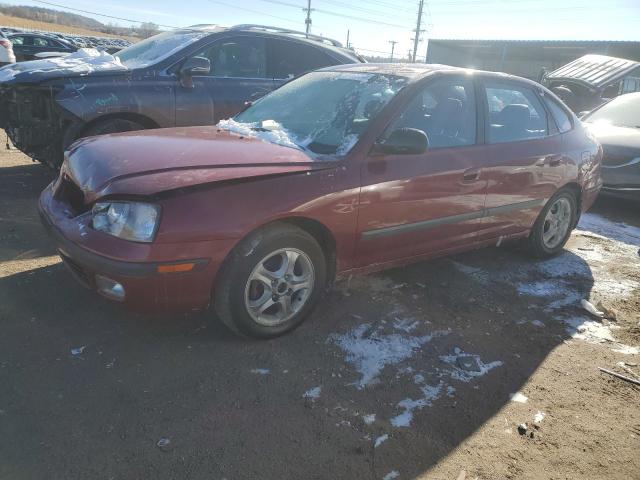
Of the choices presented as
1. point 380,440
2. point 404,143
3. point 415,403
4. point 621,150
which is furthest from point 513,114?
point 621,150

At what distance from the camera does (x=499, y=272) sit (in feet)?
14.6

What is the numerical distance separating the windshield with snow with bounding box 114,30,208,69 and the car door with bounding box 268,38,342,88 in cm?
88

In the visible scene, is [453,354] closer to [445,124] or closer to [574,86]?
[445,124]

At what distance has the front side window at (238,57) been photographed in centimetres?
579

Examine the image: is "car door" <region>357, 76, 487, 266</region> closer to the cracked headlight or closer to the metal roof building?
the cracked headlight

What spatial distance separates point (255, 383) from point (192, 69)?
12.6 ft

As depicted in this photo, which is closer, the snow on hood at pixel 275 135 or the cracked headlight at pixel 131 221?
the cracked headlight at pixel 131 221

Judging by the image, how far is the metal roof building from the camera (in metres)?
30.3

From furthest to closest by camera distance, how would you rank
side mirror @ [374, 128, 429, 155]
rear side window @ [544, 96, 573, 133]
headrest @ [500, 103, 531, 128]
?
rear side window @ [544, 96, 573, 133] → headrest @ [500, 103, 531, 128] → side mirror @ [374, 128, 429, 155]

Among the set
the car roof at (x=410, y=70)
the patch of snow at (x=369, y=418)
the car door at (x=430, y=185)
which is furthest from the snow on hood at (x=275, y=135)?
the patch of snow at (x=369, y=418)

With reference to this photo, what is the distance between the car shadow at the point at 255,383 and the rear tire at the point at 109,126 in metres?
1.90

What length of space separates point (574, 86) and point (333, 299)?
359 inches

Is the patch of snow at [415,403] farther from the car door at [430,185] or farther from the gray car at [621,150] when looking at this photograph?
the gray car at [621,150]

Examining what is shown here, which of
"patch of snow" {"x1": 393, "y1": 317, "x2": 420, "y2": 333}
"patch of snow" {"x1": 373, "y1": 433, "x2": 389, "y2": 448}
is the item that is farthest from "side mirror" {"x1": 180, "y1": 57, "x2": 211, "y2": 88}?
"patch of snow" {"x1": 373, "y1": 433, "x2": 389, "y2": 448}
